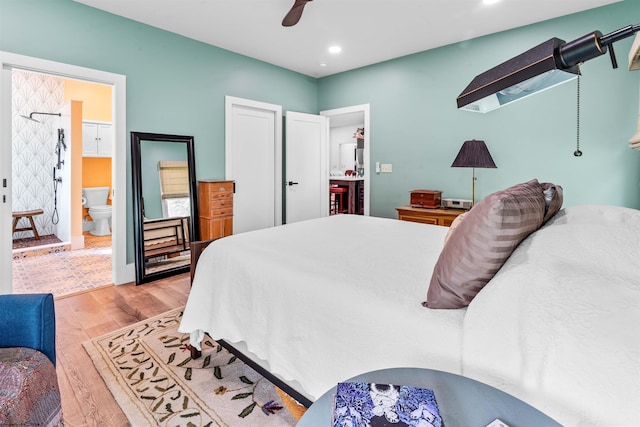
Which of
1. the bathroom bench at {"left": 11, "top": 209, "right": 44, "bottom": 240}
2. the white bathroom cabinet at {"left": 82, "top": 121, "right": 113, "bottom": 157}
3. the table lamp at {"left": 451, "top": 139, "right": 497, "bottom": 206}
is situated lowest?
the bathroom bench at {"left": 11, "top": 209, "right": 44, "bottom": 240}

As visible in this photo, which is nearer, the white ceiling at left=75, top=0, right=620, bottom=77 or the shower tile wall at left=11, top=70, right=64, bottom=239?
the white ceiling at left=75, top=0, right=620, bottom=77

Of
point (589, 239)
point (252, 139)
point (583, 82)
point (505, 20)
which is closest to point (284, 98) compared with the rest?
point (252, 139)

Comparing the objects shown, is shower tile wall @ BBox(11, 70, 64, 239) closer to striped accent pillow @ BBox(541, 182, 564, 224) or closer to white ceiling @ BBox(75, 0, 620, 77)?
white ceiling @ BBox(75, 0, 620, 77)

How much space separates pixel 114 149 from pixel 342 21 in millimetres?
2663

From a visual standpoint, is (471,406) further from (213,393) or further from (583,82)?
(583,82)

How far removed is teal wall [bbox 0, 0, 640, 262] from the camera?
9.84 feet

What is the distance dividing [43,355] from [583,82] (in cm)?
442

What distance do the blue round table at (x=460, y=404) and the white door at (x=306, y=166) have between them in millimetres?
4355

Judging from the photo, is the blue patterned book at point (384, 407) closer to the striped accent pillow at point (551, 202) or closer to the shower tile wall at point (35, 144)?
the striped accent pillow at point (551, 202)

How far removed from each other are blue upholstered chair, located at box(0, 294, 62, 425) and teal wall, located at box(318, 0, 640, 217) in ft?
12.9

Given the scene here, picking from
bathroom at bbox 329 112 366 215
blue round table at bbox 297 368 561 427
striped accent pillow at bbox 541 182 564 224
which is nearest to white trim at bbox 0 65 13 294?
blue round table at bbox 297 368 561 427

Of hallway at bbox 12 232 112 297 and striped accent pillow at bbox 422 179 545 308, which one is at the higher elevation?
striped accent pillow at bbox 422 179 545 308

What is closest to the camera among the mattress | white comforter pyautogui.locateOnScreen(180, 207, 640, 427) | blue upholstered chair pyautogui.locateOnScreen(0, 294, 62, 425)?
white comforter pyautogui.locateOnScreen(180, 207, 640, 427)

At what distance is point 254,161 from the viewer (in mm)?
4715
